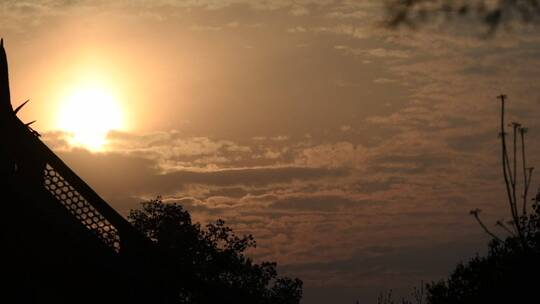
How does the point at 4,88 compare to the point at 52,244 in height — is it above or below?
above

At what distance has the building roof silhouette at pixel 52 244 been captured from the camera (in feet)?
42.0

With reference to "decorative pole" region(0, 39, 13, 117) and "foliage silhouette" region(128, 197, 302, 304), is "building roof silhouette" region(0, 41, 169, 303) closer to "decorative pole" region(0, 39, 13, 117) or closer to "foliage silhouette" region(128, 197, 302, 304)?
"decorative pole" region(0, 39, 13, 117)

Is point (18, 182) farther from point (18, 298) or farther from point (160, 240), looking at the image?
point (160, 240)

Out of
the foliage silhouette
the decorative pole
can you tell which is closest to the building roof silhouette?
the decorative pole

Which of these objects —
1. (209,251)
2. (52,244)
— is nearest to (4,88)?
(52,244)

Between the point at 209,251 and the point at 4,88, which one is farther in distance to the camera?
the point at 209,251

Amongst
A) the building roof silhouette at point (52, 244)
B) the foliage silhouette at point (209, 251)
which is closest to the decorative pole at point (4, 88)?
the building roof silhouette at point (52, 244)

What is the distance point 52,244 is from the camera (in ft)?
42.1

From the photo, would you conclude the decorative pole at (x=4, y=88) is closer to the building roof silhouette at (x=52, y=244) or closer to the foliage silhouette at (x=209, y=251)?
the building roof silhouette at (x=52, y=244)

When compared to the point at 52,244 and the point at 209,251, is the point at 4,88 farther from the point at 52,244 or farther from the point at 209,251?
the point at 209,251

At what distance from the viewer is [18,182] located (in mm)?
12852

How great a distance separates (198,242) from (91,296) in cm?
5685

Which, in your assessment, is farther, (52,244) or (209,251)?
(209,251)

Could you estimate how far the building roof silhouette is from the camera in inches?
504
